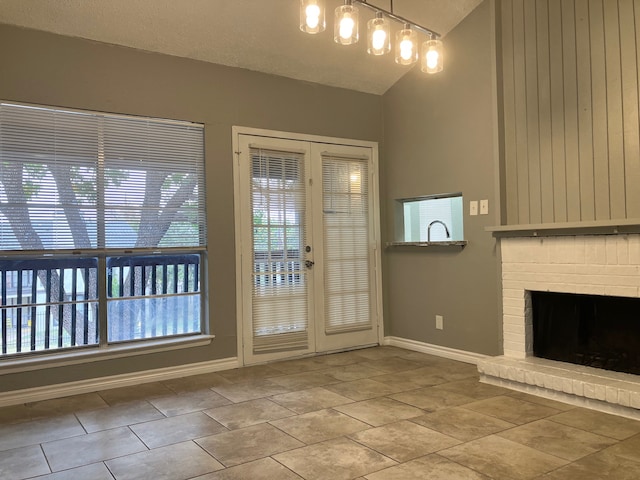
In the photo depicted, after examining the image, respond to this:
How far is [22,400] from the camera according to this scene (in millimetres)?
3332

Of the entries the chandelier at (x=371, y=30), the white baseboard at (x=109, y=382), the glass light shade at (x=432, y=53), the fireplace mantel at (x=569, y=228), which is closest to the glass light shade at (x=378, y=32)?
the chandelier at (x=371, y=30)

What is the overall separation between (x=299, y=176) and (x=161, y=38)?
1573 millimetres

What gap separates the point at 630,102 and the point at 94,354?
388cm

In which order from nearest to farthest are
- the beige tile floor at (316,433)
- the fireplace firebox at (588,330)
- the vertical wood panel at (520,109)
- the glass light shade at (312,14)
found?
the beige tile floor at (316,433) < the glass light shade at (312,14) < the fireplace firebox at (588,330) < the vertical wood panel at (520,109)

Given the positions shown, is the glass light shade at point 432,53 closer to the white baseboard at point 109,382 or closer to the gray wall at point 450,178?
the gray wall at point 450,178

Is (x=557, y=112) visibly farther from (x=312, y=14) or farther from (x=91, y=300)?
(x=91, y=300)

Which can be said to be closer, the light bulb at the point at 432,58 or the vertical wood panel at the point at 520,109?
the light bulb at the point at 432,58

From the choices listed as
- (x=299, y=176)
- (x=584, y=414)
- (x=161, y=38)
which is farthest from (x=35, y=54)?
(x=584, y=414)

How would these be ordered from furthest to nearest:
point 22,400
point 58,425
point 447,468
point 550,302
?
1. point 550,302
2. point 22,400
3. point 58,425
4. point 447,468

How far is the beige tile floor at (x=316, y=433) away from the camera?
2.26 meters

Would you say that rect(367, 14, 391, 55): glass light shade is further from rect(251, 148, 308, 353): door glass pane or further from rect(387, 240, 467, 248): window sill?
rect(387, 240, 467, 248): window sill

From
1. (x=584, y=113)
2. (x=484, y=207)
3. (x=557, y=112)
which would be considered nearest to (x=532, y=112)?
(x=557, y=112)

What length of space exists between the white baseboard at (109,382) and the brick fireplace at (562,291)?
6.90 feet

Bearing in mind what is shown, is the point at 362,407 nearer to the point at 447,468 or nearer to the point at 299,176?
the point at 447,468
